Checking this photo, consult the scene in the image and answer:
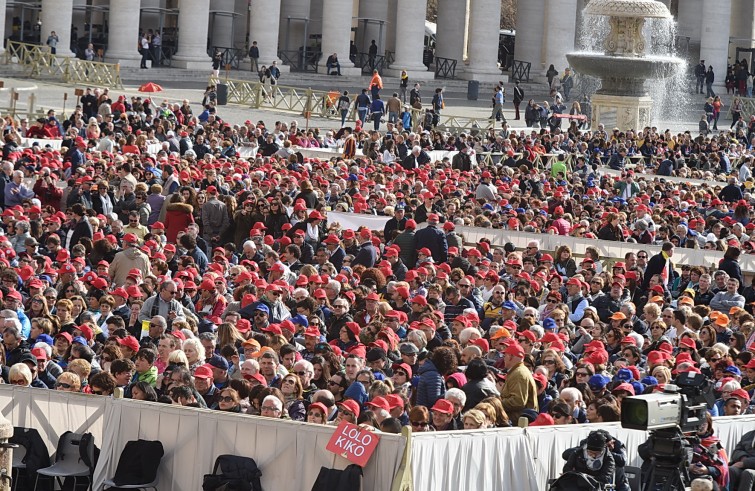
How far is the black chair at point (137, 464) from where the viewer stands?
1261 centimetres

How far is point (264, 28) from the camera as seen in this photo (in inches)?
2291

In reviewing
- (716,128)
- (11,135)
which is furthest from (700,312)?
(716,128)

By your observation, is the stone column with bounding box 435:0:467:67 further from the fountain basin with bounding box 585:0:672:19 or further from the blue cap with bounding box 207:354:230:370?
the blue cap with bounding box 207:354:230:370

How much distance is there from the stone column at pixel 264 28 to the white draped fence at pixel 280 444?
45.6 m

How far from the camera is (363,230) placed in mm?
23094

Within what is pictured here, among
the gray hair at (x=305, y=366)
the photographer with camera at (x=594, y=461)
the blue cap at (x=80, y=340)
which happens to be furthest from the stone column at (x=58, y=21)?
the photographer with camera at (x=594, y=461)

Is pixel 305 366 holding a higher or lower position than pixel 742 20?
lower

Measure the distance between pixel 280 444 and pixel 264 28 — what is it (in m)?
46.9

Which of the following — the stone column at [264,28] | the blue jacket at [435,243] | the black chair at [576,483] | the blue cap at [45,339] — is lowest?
the black chair at [576,483]

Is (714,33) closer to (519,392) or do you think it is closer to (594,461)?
(519,392)

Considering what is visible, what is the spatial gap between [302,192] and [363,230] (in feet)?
11.9

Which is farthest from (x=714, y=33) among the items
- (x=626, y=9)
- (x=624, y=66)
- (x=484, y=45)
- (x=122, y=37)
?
(x=122, y=37)

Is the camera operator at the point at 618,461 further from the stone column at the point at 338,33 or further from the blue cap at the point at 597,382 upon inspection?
the stone column at the point at 338,33

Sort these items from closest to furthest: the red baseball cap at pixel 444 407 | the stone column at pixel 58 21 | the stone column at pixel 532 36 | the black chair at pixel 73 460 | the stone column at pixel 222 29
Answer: the black chair at pixel 73 460
the red baseball cap at pixel 444 407
the stone column at pixel 58 21
the stone column at pixel 222 29
the stone column at pixel 532 36
